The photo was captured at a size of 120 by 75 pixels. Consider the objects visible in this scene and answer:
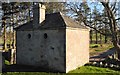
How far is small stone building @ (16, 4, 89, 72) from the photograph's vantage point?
24109 mm

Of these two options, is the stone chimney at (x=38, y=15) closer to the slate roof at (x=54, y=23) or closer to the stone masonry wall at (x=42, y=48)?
the slate roof at (x=54, y=23)

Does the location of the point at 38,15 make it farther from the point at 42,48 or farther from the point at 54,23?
the point at 42,48

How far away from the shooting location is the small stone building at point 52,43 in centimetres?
2411

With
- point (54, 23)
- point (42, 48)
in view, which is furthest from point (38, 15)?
point (42, 48)

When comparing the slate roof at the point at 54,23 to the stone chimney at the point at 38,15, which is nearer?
the slate roof at the point at 54,23

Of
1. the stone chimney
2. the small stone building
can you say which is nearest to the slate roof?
the small stone building

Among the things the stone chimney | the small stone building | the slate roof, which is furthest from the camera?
the stone chimney

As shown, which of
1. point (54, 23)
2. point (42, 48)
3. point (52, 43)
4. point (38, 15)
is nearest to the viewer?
point (52, 43)

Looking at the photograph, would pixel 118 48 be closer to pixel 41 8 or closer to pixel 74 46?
pixel 74 46

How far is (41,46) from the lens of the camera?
2605cm

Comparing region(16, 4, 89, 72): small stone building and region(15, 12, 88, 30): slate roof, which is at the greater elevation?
region(15, 12, 88, 30): slate roof

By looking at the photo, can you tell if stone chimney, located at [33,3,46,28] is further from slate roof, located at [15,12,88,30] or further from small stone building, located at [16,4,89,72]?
slate roof, located at [15,12,88,30]

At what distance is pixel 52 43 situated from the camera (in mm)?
24844

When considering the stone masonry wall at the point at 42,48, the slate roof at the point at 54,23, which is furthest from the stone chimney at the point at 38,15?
the stone masonry wall at the point at 42,48
